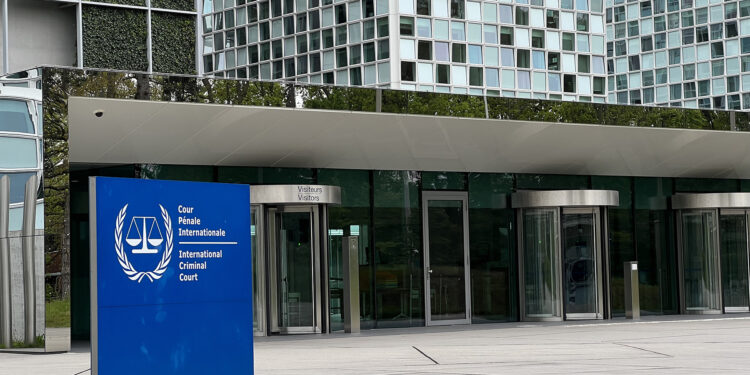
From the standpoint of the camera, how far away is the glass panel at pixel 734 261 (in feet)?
79.3

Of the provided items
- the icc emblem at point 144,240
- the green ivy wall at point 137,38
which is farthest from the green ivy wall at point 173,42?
the icc emblem at point 144,240

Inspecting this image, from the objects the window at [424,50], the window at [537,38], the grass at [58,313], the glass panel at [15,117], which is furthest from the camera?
the window at [537,38]

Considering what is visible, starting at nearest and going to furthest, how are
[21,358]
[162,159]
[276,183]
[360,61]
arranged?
[21,358]
[162,159]
[276,183]
[360,61]

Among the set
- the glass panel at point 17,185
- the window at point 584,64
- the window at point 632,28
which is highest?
the window at point 632,28

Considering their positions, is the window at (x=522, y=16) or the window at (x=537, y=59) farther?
the window at (x=537, y=59)

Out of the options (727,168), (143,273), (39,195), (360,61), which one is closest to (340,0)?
(360,61)

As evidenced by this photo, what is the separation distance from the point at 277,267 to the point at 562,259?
5.80m

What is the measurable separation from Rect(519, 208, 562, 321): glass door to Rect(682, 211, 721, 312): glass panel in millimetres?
3549

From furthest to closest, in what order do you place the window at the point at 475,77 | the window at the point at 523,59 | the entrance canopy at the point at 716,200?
the window at the point at 523,59, the window at the point at 475,77, the entrance canopy at the point at 716,200

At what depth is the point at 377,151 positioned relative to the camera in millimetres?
19859

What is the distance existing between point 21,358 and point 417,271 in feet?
27.6

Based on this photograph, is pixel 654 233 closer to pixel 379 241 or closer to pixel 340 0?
pixel 379 241

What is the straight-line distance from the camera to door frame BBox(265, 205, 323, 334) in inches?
754

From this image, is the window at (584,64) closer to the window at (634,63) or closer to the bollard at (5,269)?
the window at (634,63)
